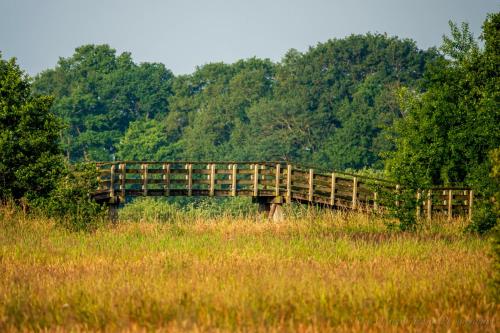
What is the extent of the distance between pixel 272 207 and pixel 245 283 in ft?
74.5

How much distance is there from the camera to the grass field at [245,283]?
9539 mm

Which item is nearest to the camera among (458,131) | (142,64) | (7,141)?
(7,141)

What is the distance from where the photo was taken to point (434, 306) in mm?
10570

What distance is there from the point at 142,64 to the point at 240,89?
12224mm

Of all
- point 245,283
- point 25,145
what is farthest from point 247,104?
point 245,283

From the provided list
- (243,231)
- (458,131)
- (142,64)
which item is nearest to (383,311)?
(243,231)

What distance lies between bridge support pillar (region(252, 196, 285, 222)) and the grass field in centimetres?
1229

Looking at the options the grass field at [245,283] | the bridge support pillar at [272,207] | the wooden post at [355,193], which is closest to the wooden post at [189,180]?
the bridge support pillar at [272,207]

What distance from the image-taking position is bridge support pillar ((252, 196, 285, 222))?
112 feet

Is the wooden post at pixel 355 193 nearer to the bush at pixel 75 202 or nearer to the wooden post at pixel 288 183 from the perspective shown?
the wooden post at pixel 288 183

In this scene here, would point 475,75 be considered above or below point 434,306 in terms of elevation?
above

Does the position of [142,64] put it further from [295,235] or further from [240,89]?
[295,235]

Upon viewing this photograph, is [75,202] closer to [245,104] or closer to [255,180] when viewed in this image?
[255,180]

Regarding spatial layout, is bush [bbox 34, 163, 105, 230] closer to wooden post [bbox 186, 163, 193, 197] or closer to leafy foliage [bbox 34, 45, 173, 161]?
wooden post [bbox 186, 163, 193, 197]
